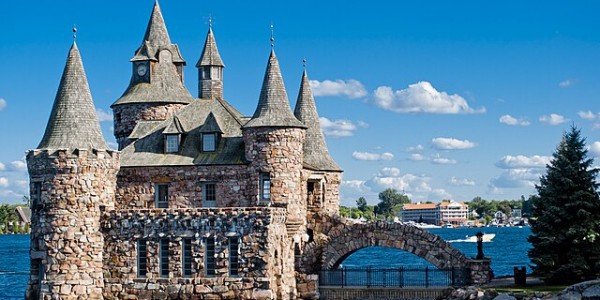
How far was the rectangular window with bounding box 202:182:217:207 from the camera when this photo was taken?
50594 millimetres

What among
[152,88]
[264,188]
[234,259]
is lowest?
[234,259]

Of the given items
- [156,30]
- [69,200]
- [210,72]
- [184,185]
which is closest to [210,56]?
[210,72]

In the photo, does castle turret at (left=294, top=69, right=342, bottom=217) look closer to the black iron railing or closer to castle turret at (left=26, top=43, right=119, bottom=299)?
the black iron railing

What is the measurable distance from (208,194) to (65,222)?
24.5 ft

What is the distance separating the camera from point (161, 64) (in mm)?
56938

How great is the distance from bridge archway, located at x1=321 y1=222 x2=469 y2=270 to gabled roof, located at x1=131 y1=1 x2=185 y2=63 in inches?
580

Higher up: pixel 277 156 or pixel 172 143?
pixel 172 143

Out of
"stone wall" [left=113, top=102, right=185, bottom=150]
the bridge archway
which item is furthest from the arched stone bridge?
"stone wall" [left=113, top=102, right=185, bottom=150]

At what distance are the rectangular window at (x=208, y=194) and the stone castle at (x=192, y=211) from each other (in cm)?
5

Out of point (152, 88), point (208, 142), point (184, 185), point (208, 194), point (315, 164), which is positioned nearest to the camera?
point (208, 194)

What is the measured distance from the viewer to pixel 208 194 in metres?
50.7

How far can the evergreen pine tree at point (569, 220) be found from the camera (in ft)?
150

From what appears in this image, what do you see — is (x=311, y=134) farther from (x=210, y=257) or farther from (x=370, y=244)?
(x=210, y=257)

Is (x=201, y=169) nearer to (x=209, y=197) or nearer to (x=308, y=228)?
(x=209, y=197)
